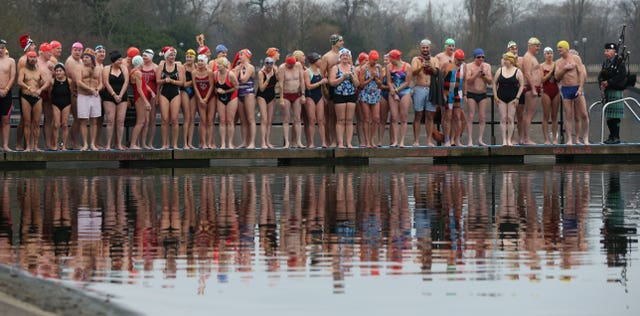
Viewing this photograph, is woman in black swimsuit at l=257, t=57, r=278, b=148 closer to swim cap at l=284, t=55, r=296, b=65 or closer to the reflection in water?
swim cap at l=284, t=55, r=296, b=65

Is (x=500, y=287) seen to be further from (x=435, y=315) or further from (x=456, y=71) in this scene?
(x=456, y=71)

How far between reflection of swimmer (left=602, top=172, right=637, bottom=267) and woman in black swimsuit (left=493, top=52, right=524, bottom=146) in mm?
7662

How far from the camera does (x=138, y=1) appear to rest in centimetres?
10919

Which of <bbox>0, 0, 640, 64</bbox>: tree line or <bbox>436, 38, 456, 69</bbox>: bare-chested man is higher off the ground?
<bbox>0, 0, 640, 64</bbox>: tree line

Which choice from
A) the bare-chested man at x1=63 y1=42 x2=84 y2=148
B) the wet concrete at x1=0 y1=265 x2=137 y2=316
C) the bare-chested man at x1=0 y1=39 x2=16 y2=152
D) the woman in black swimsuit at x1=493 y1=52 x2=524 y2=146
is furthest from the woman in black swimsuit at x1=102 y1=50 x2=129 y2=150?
the wet concrete at x1=0 y1=265 x2=137 y2=316

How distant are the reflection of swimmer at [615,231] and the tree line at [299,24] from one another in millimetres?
51237

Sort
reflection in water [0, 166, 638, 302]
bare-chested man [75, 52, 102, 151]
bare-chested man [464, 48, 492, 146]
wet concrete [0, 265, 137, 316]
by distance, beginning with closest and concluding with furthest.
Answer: wet concrete [0, 265, 137, 316]
reflection in water [0, 166, 638, 302]
bare-chested man [75, 52, 102, 151]
bare-chested man [464, 48, 492, 146]

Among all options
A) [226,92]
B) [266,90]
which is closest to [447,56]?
[266,90]

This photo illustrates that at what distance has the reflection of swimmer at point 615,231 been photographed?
12.2 metres

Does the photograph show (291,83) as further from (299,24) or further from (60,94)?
(299,24)

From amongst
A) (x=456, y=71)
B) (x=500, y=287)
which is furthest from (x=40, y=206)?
(x=456, y=71)

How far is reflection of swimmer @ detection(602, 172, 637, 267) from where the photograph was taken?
12.2m

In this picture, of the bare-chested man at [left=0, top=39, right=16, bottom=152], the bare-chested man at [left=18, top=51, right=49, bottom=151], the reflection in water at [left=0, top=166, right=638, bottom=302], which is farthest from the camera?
the bare-chested man at [left=0, top=39, right=16, bottom=152]

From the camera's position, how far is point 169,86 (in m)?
26.4
